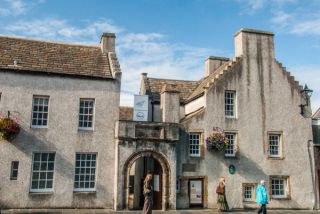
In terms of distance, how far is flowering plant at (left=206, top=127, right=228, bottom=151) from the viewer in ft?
66.7

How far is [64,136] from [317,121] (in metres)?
17.3

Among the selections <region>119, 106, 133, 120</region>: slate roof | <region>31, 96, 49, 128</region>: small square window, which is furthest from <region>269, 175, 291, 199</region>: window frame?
<region>31, 96, 49, 128</region>: small square window

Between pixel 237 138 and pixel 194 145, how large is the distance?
9.41 ft

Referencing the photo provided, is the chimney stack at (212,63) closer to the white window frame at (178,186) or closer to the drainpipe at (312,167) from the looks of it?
the drainpipe at (312,167)

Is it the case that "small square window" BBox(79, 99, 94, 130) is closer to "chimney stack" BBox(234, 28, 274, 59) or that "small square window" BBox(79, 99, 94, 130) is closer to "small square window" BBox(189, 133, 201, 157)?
"small square window" BBox(189, 133, 201, 157)

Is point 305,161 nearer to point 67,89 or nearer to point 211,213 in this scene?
point 211,213

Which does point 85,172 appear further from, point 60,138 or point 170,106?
point 170,106

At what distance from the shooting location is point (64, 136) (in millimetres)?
18828

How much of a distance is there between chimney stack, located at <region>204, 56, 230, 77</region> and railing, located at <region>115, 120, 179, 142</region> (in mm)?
8389

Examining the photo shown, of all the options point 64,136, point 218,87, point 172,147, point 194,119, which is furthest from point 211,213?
point 64,136

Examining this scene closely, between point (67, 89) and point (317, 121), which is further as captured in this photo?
point (317, 121)

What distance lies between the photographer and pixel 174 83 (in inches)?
1059

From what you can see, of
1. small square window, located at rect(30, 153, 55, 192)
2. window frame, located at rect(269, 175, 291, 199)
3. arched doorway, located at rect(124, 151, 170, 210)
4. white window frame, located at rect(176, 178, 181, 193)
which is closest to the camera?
small square window, located at rect(30, 153, 55, 192)

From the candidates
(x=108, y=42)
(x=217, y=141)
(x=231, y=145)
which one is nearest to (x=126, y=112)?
(x=108, y=42)
